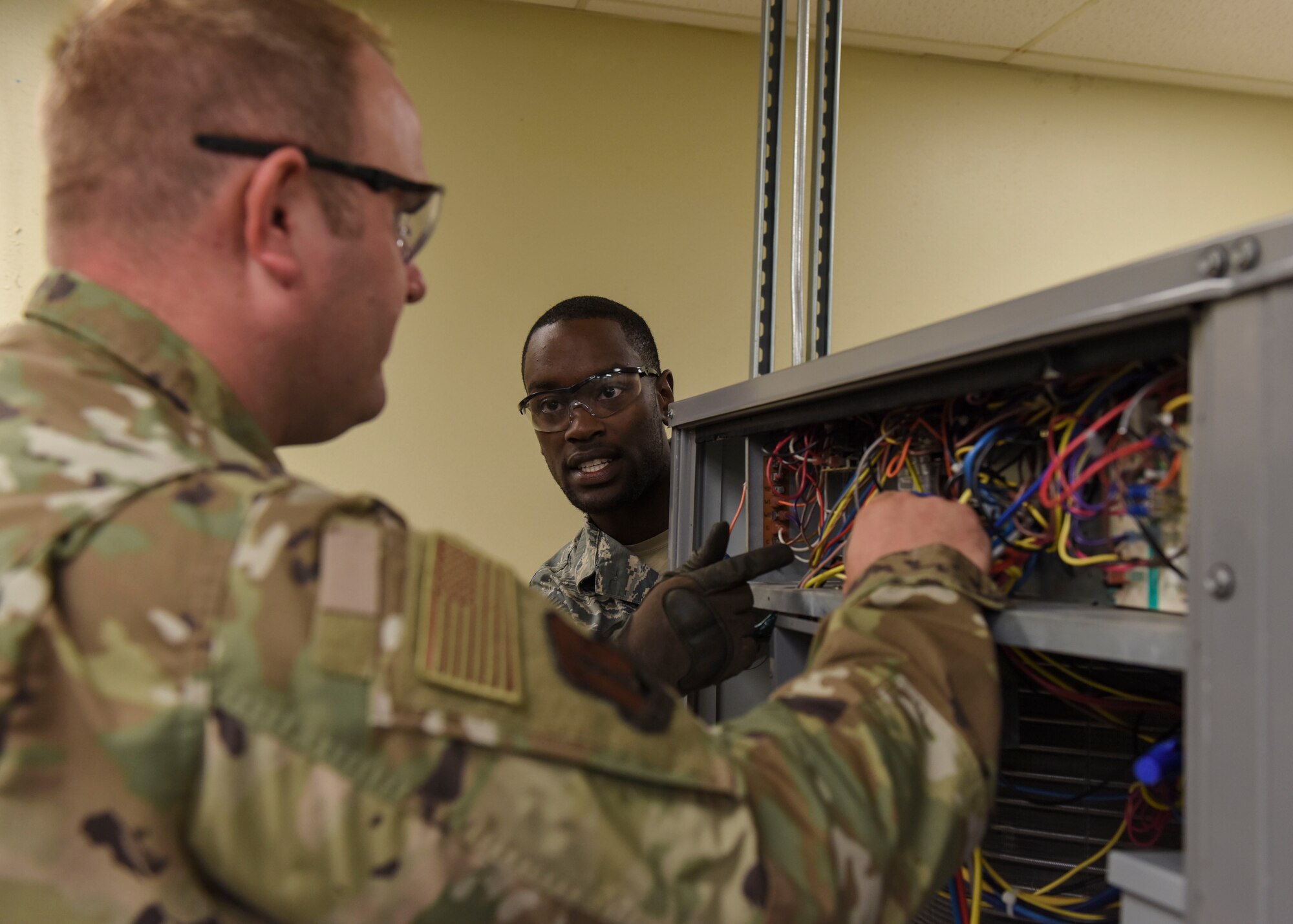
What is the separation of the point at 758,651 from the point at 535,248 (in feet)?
5.16

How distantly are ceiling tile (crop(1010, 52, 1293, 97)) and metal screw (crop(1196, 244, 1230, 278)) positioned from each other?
100 inches

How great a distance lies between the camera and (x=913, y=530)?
0.77 meters

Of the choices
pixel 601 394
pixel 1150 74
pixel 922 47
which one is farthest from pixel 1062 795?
pixel 1150 74

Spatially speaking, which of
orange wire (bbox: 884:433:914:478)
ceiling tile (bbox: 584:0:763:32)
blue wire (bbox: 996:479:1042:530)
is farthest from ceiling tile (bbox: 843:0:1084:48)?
blue wire (bbox: 996:479:1042:530)

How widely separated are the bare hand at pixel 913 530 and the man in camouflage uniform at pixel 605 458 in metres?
0.93

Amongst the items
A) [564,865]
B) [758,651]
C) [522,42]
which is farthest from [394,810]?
[522,42]

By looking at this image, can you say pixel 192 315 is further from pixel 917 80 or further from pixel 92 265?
pixel 917 80

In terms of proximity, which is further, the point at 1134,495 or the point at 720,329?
the point at 720,329

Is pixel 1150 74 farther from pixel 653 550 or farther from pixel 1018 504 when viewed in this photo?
pixel 1018 504

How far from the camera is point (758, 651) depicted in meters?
1.13

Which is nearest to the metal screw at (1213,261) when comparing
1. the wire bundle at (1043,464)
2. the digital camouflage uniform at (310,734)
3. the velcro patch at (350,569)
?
the wire bundle at (1043,464)

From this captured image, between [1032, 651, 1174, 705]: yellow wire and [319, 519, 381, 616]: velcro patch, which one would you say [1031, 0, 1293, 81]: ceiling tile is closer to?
[1032, 651, 1174, 705]: yellow wire

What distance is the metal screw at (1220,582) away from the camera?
0.53m

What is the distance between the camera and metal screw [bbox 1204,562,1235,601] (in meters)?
0.53
